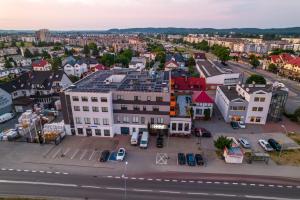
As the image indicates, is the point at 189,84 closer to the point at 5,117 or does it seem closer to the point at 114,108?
the point at 114,108

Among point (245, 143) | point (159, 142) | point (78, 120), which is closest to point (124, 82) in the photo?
point (78, 120)

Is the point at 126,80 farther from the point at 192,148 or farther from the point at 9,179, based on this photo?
the point at 9,179

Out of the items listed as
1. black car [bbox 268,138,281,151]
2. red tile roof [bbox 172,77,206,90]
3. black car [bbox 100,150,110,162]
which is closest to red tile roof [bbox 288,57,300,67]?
red tile roof [bbox 172,77,206,90]

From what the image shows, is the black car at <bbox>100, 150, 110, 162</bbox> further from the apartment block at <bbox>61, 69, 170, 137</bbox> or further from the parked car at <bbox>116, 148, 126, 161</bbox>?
the apartment block at <bbox>61, 69, 170, 137</bbox>

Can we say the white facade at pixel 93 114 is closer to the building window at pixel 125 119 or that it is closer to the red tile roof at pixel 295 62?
the building window at pixel 125 119

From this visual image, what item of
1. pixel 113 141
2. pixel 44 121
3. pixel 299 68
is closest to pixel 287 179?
pixel 113 141
